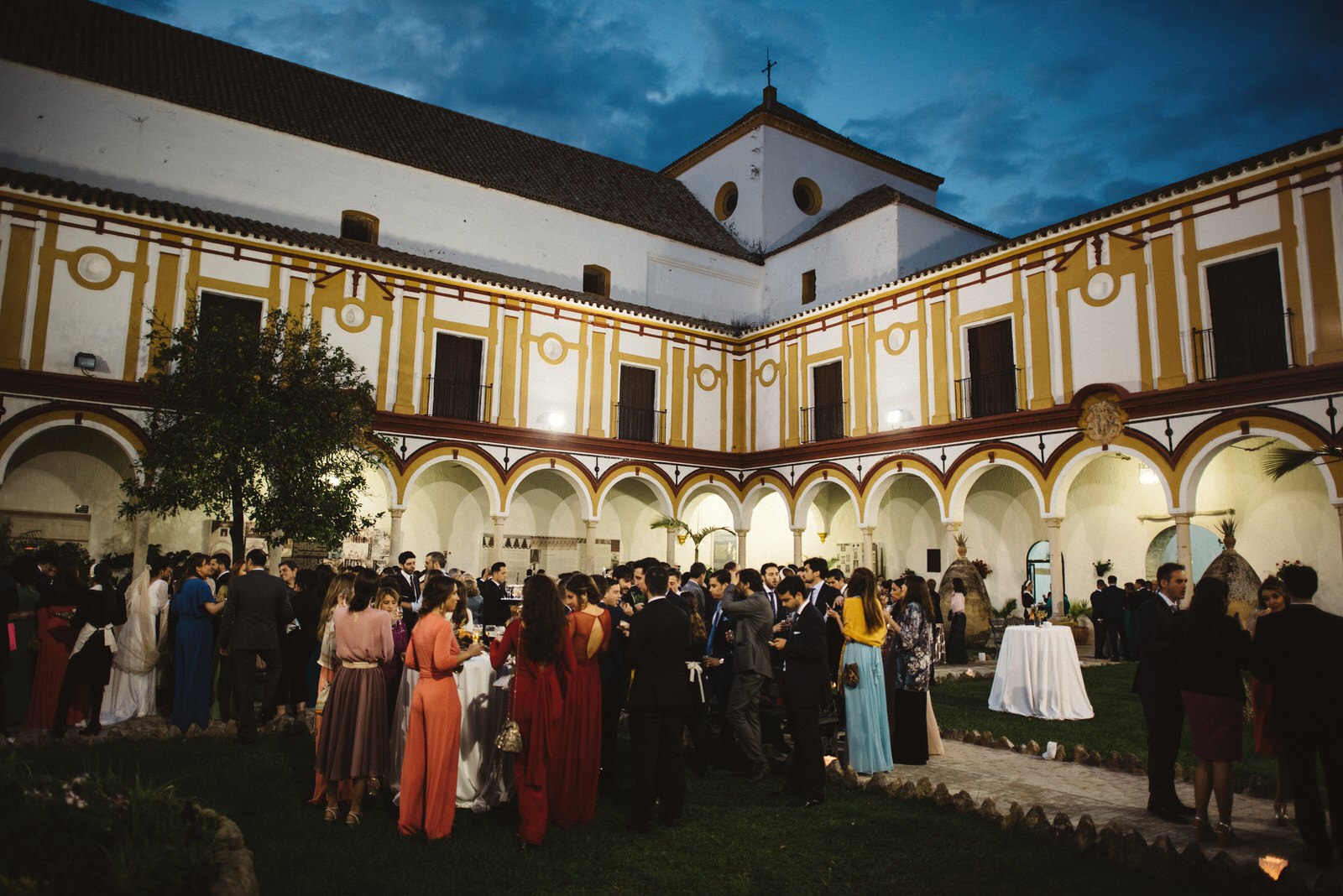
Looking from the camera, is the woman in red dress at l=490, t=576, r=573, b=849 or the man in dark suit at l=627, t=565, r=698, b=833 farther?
the man in dark suit at l=627, t=565, r=698, b=833

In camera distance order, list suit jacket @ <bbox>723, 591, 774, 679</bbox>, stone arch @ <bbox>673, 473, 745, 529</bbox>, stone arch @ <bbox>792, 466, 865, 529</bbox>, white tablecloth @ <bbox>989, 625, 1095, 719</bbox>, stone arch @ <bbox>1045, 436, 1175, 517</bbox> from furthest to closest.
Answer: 1. stone arch @ <bbox>673, 473, 745, 529</bbox>
2. stone arch @ <bbox>792, 466, 865, 529</bbox>
3. stone arch @ <bbox>1045, 436, 1175, 517</bbox>
4. white tablecloth @ <bbox>989, 625, 1095, 719</bbox>
5. suit jacket @ <bbox>723, 591, 774, 679</bbox>

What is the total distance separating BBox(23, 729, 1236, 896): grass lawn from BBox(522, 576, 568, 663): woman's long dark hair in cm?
123

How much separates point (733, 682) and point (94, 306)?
14.0m

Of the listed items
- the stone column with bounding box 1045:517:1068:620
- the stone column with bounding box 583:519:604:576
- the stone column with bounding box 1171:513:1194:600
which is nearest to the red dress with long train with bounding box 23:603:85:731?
the stone column with bounding box 583:519:604:576

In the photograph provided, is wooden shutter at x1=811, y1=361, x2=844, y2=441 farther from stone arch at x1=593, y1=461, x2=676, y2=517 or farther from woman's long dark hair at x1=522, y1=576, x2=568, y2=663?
woman's long dark hair at x1=522, y1=576, x2=568, y2=663

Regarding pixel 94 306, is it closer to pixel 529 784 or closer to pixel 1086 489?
pixel 529 784

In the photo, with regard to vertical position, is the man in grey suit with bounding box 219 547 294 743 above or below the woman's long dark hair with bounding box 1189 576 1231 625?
below

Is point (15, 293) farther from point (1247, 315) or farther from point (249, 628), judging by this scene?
point (1247, 315)

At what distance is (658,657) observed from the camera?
18.9 feet

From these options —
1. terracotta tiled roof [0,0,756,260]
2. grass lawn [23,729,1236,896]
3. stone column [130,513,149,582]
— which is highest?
terracotta tiled roof [0,0,756,260]

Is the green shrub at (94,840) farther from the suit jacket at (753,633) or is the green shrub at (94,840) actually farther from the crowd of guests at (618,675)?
the suit jacket at (753,633)

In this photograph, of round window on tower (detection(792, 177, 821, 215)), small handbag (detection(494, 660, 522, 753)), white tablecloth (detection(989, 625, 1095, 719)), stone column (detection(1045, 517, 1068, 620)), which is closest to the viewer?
small handbag (detection(494, 660, 522, 753))

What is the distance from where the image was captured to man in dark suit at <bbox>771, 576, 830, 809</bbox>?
6.27 metres

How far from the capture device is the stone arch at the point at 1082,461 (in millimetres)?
14867
